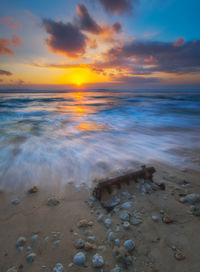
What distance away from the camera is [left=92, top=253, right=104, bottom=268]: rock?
172 cm

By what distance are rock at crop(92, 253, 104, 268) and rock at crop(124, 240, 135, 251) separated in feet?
1.16

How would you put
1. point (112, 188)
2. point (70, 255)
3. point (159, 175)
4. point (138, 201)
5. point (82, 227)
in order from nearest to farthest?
point (70, 255), point (82, 227), point (138, 201), point (112, 188), point (159, 175)

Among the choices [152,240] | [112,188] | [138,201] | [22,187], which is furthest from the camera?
[22,187]

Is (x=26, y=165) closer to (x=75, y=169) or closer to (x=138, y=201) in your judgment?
(x=75, y=169)

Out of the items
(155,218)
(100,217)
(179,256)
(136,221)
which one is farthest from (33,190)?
(179,256)

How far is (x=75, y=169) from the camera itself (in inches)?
163

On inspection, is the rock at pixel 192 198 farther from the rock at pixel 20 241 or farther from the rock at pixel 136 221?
the rock at pixel 20 241

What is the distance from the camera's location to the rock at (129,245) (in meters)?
1.87

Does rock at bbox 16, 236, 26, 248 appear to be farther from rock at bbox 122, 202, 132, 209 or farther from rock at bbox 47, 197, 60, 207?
rock at bbox 122, 202, 132, 209

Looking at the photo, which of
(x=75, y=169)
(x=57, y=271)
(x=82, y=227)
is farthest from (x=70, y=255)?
(x=75, y=169)

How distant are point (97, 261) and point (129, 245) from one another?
1.51 ft

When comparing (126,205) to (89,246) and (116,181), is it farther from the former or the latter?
(89,246)

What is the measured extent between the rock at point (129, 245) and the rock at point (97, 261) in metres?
0.35

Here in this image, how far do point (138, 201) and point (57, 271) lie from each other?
1602mm
